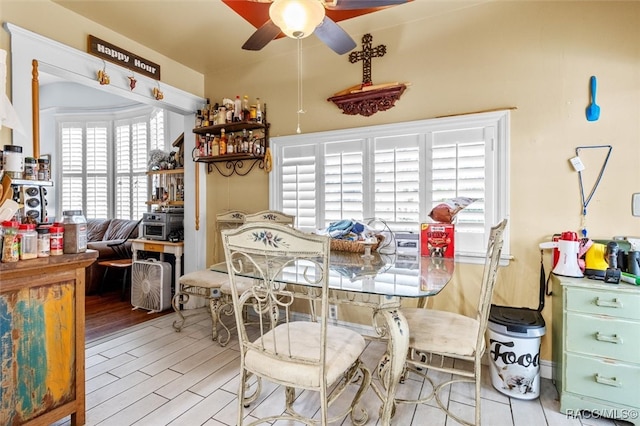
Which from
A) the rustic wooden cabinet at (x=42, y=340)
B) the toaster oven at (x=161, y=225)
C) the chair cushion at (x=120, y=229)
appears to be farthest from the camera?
the chair cushion at (x=120, y=229)

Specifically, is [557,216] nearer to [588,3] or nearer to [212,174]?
[588,3]

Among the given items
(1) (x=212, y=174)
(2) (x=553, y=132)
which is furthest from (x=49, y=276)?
(2) (x=553, y=132)

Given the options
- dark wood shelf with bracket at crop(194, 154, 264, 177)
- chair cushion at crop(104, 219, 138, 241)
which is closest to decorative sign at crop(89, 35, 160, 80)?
dark wood shelf with bracket at crop(194, 154, 264, 177)

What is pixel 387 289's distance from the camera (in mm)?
1453

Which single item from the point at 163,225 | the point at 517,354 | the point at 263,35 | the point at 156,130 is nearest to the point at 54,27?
the point at 263,35

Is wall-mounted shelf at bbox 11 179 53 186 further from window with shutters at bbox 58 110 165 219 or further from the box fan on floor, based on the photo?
window with shutters at bbox 58 110 165 219

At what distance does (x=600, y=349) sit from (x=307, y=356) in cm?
167

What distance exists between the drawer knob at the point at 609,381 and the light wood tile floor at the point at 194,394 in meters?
0.23

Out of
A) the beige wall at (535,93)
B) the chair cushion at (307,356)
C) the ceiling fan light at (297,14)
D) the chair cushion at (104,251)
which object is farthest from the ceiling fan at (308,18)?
the chair cushion at (104,251)

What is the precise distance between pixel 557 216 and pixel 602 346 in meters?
0.83

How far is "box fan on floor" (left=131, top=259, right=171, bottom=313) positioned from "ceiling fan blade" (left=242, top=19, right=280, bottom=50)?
266 centimetres

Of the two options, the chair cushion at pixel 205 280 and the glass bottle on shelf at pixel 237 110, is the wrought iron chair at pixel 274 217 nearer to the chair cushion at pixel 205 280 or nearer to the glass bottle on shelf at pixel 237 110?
the chair cushion at pixel 205 280

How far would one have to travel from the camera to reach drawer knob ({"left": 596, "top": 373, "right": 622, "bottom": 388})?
67.9 inches

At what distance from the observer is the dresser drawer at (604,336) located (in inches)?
67.1
